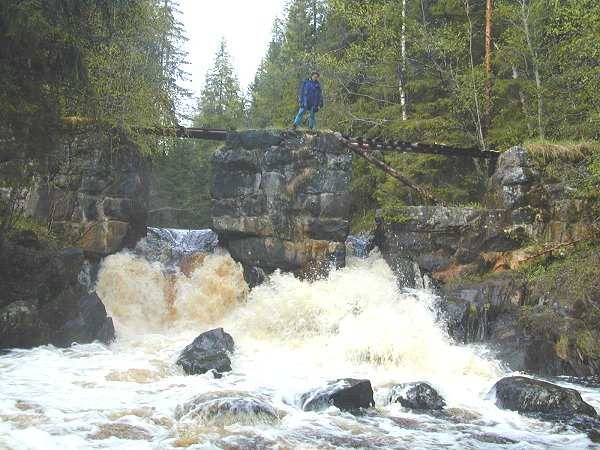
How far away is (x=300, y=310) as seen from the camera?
14.4m

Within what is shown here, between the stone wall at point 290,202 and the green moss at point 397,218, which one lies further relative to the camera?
the green moss at point 397,218

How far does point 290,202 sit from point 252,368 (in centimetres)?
608

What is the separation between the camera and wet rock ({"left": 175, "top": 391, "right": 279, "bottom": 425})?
8.21 metres

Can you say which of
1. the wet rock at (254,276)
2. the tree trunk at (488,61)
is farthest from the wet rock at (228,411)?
the tree trunk at (488,61)

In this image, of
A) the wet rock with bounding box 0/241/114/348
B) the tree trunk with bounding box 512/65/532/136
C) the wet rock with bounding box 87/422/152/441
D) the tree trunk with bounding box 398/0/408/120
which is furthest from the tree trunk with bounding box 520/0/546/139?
the wet rock with bounding box 87/422/152/441

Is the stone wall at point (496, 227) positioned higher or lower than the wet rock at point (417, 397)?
higher

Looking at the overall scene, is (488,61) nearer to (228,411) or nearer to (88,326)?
(88,326)

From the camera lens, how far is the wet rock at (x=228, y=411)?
26.9 ft

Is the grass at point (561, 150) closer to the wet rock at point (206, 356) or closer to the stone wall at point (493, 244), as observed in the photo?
the stone wall at point (493, 244)

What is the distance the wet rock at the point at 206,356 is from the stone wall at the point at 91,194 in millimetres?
5871

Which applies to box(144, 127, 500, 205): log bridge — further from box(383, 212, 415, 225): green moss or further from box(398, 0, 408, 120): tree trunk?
box(398, 0, 408, 120): tree trunk

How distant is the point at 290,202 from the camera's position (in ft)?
53.5

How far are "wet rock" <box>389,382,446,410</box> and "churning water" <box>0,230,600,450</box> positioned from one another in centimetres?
20

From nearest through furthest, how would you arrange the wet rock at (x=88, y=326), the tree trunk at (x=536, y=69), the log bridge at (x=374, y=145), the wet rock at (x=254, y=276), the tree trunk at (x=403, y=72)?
the wet rock at (x=88, y=326) → the wet rock at (x=254, y=276) → the log bridge at (x=374, y=145) → the tree trunk at (x=536, y=69) → the tree trunk at (x=403, y=72)
